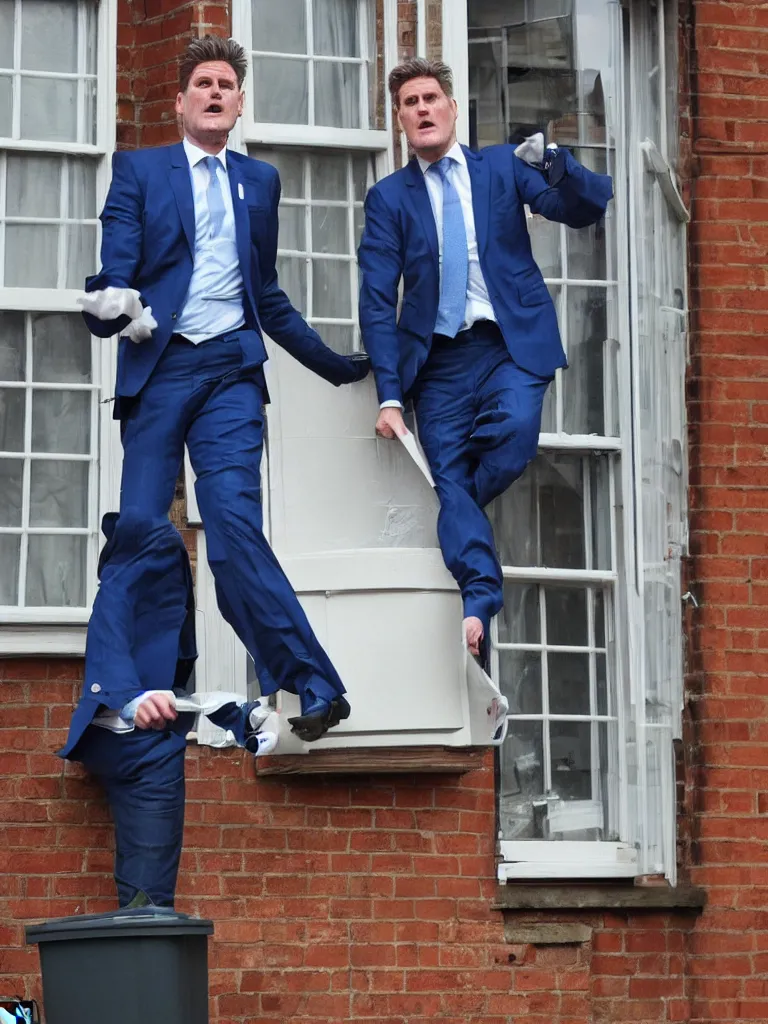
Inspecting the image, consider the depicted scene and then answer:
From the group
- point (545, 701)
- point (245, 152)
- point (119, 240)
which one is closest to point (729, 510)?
point (545, 701)

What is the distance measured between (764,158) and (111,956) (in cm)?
476

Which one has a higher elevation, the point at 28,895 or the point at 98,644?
the point at 98,644

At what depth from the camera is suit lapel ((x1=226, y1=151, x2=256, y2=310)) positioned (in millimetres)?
8523

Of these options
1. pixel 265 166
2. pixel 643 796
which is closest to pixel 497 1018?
pixel 643 796

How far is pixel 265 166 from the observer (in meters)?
8.72

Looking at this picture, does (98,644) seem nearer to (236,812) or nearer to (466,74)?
(236,812)

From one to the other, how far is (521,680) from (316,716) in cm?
194

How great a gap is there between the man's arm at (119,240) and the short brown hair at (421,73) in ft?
3.48

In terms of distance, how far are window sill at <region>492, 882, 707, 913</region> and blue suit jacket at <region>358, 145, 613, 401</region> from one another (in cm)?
200

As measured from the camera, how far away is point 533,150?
8.79 metres

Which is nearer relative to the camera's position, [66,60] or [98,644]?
[98,644]

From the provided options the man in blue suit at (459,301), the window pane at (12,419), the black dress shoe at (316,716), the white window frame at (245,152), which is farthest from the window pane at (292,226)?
the black dress shoe at (316,716)

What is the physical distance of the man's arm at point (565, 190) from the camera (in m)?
8.77

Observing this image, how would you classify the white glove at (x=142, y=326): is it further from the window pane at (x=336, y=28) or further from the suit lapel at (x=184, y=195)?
the window pane at (x=336, y=28)
